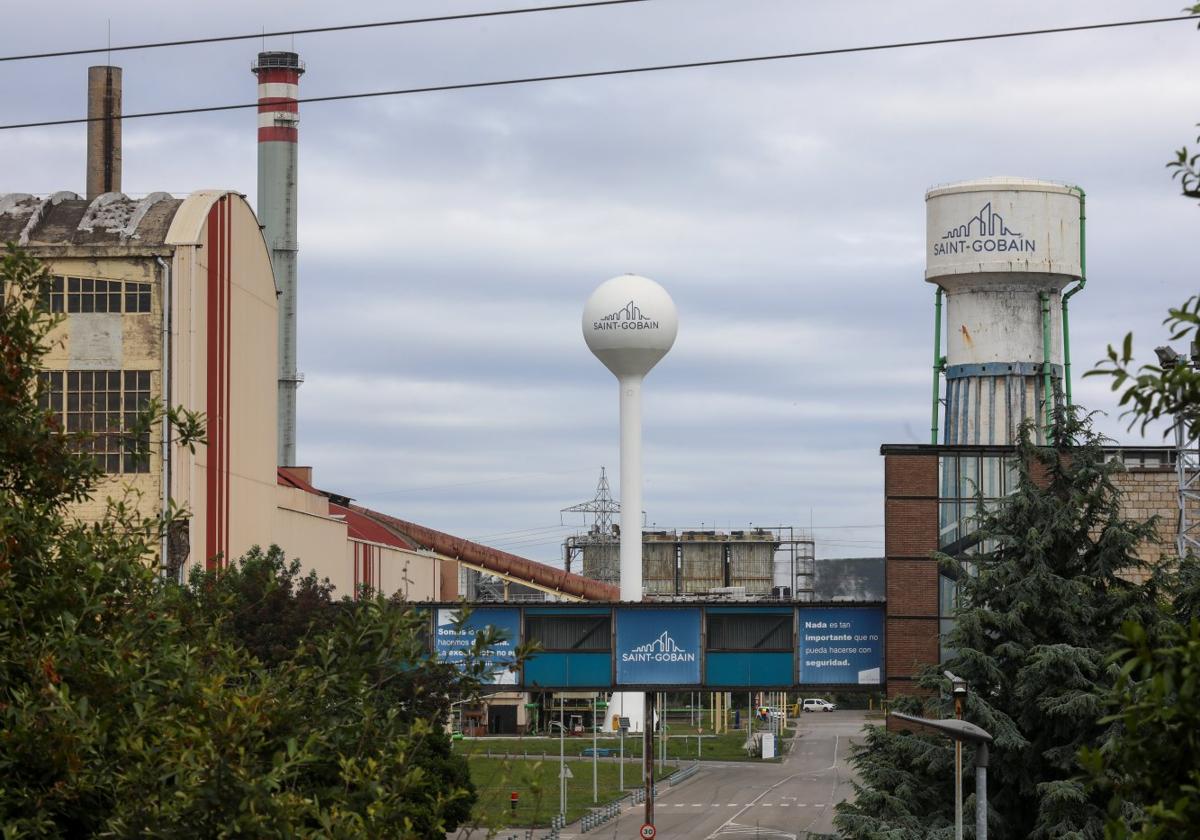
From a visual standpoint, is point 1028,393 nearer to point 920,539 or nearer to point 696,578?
point 920,539

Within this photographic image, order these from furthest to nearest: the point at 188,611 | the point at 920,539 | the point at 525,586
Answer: the point at 525,586
the point at 920,539
the point at 188,611

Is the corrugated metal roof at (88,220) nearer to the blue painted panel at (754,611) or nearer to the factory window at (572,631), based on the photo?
the factory window at (572,631)

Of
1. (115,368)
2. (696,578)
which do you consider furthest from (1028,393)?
(696,578)

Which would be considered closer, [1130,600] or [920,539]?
[1130,600]

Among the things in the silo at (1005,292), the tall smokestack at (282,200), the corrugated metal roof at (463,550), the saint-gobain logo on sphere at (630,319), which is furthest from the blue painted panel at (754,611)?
the tall smokestack at (282,200)

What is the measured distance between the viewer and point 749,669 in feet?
157

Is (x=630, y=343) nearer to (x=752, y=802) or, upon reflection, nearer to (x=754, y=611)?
(x=752, y=802)

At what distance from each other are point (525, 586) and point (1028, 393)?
58840 millimetres

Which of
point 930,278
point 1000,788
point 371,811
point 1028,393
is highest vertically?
point 930,278

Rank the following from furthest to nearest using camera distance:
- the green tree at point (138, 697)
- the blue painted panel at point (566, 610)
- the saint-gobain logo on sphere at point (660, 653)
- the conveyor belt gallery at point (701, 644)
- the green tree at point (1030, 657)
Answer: the blue painted panel at point (566, 610)
the saint-gobain logo on sphere at point (660, 653)
the conveyor belt gallery at point (701, 644)
the green tree at point (1030, 657)
the green tree at point (138, 697)

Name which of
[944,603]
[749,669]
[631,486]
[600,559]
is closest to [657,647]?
[749,669]

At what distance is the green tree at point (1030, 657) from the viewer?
35.3 metres

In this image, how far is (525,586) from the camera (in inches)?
4353

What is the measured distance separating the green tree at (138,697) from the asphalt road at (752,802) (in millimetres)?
35905
